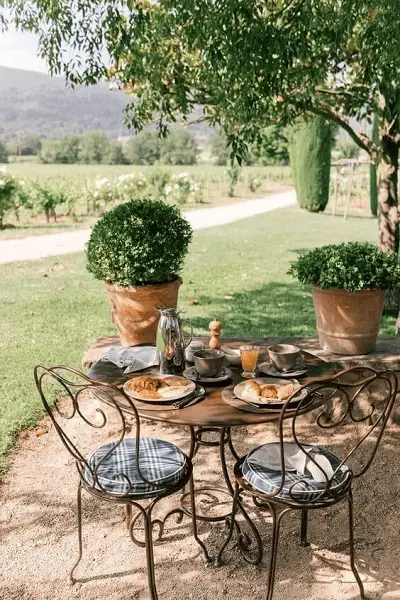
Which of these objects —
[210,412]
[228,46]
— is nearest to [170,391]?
[210,412]

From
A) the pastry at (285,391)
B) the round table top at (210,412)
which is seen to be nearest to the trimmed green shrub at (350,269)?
the round table top at (210,412)

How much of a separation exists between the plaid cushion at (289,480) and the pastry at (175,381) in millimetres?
409

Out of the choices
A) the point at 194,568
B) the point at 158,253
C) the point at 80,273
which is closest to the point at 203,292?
the point at 80,273

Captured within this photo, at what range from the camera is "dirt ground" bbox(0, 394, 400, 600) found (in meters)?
2.49

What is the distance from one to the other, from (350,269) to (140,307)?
162cm

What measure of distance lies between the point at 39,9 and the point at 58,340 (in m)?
2.87

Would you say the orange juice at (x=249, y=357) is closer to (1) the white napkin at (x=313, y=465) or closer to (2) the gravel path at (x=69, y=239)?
(1) the white napkin at (x=313, y=465)

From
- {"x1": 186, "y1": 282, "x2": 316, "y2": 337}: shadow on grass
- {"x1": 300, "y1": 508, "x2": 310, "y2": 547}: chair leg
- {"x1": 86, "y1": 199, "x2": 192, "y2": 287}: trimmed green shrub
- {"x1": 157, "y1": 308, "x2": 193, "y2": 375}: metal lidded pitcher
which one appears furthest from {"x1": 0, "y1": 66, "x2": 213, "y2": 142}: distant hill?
{"x1": 300, "y1": 508, "x2": 310, "y2": 547}: chair leg

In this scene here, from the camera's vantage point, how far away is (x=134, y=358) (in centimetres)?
279

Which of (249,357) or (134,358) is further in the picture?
(134,358)

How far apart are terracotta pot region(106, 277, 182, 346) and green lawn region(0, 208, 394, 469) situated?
76 centimetres

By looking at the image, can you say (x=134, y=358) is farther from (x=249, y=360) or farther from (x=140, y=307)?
(x=140, y=307)

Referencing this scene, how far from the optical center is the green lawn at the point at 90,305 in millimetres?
5051

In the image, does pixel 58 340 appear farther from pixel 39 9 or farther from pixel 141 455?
pixel 141 455
